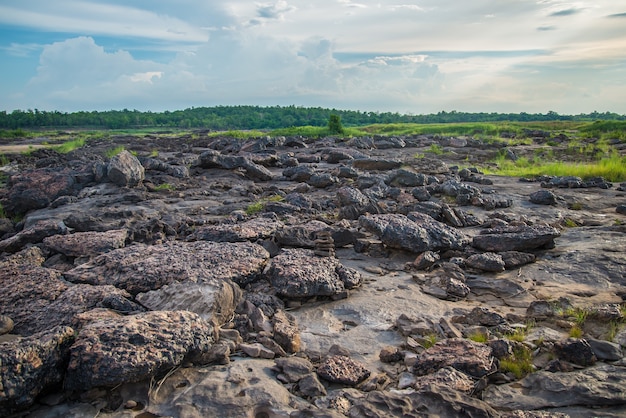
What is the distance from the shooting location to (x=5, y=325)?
383 cm

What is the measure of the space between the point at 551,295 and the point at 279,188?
6.96 meters

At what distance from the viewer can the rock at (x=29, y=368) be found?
2.70 m

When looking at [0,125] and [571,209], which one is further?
[0,125]

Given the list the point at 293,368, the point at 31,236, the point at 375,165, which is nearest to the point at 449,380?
the point at 293,368

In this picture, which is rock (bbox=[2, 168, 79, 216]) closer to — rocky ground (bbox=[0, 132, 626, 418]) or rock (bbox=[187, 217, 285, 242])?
rocky ground (bbox=[0, 132, 626, 418])

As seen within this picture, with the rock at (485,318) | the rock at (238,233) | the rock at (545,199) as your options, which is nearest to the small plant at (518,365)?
the rock at (485,318)

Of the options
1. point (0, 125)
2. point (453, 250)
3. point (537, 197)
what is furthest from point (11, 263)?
point (0, 125)

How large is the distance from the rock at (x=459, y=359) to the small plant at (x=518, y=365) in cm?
9

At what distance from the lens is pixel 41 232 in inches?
255

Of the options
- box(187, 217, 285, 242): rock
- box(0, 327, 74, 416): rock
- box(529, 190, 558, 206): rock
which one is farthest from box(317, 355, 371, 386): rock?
box(529, 190, 558, 206): rock

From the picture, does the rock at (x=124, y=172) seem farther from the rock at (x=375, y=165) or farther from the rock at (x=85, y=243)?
the rock at (x=375, y=165)

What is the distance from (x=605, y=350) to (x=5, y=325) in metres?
4.69

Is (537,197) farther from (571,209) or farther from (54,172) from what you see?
(54,172)

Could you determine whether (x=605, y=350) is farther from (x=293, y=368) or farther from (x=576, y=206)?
(x=576, y=206)
